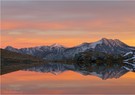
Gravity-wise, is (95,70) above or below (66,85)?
above

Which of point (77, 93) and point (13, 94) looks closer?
point (13, 94)

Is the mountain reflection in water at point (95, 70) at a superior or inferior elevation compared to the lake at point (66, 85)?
superior

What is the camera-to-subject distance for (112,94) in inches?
1093

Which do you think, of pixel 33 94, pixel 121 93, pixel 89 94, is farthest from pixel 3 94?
pixel 121 93

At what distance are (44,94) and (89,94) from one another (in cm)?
350

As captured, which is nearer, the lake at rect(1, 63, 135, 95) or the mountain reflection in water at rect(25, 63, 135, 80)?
the lake at rect(1, 63, 135, 95)

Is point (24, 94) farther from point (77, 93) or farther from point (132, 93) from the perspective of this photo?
point (132, 93)

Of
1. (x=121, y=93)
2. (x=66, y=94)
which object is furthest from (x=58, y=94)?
(x=121, y=93)

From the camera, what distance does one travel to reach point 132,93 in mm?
29078

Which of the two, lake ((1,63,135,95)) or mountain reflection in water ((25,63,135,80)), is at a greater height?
mountain reflection in water ((25,63,135,80))

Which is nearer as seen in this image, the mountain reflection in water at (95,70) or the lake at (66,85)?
the lake at (66,85)

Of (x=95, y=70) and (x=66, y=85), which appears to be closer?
(x=66, y=85)

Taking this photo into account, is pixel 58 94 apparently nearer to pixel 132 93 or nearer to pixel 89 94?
pixel 89 94

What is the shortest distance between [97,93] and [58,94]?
322 centimetres
